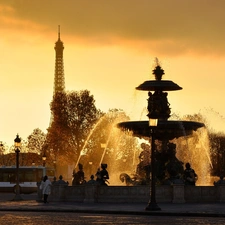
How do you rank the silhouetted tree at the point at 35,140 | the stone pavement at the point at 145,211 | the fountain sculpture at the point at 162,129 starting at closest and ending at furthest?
the stone pavement at the point at 145,211
the fountain sculpture at the point at 162,129
the silhouetted tree at the point at 35,140

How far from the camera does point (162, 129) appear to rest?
43656 millimetres

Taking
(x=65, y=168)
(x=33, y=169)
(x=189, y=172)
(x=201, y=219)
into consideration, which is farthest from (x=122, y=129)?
(x=65, y=168)

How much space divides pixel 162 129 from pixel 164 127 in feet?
0.93

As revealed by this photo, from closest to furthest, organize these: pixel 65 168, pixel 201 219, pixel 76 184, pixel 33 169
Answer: pixel 201 219 < pixel 76 184 < pixel 33 169 < pixel 65 168

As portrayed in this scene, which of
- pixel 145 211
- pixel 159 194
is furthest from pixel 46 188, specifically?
pixel 145 211

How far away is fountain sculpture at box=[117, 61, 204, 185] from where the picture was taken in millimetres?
43094

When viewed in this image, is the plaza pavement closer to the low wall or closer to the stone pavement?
the stone pavement

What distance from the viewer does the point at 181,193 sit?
38.2 m

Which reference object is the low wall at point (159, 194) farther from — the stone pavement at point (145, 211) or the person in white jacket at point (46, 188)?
the person in white jacket at point (46, 188)

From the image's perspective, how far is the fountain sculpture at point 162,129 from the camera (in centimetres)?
4309

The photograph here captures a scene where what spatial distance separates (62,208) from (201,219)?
8.26 meters

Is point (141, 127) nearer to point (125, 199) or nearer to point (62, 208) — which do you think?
point (125, 199)

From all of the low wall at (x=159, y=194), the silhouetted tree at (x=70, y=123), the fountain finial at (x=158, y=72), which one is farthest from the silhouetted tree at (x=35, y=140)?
the low wall at (x=159, y=194)

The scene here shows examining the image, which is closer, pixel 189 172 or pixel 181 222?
pixel 181 222
